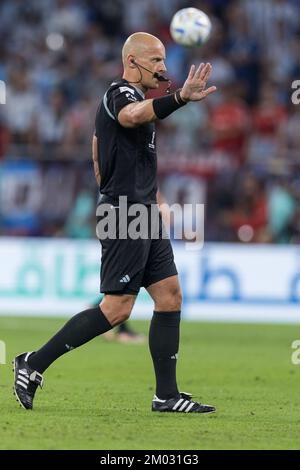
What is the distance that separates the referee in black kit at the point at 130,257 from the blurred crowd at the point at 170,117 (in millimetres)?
8832

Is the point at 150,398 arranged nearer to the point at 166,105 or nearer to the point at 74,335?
the point at 74,335

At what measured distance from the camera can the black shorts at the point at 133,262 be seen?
305 inches

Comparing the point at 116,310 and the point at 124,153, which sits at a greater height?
the point at 124,153

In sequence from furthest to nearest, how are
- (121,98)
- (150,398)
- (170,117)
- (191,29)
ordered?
(170,117), (191,29), (150,398), (121,98)

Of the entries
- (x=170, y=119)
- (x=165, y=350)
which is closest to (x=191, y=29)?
(x=165, y=350)

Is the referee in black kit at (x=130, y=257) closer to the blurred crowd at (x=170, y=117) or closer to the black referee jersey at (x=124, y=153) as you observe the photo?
the black referee jersey at (x=124, y=153)

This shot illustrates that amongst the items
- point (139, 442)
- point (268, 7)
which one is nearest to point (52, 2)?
point (268, 7)

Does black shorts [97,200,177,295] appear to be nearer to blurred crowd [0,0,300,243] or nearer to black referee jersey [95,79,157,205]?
black referee jersey [95,79,157,205]

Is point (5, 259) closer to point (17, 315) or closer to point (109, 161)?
point (17, 315)

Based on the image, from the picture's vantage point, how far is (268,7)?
2056 cm

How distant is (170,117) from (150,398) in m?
10.2

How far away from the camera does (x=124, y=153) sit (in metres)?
7.79

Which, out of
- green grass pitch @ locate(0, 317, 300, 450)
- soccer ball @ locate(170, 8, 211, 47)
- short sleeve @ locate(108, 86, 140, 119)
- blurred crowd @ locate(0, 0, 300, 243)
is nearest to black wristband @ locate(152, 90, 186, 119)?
short sleeve @ locate(108, 86, 140, 119)

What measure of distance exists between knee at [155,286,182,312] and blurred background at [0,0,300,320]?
8.39 metres
